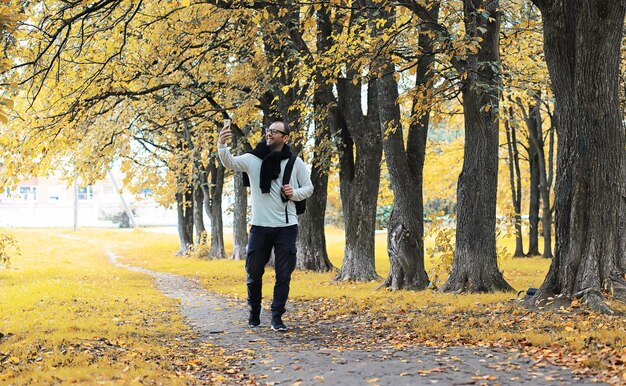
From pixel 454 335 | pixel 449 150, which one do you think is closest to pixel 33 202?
pixel 449 150

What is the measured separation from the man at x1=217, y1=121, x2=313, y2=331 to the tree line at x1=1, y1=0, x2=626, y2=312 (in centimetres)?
216

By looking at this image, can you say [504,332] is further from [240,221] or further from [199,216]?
[199,216]

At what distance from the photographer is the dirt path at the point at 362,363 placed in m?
5.45

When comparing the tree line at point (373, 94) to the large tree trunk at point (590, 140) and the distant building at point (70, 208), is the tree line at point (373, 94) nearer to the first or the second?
the large tree trunk at point (590, 140)

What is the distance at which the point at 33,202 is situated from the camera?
84438 millimetres

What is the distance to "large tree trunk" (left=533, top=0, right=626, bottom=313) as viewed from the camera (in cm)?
816

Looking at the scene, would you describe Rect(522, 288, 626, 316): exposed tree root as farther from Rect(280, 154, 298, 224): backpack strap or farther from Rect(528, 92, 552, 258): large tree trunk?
Rect(528, 92, 552, 258): large tree trunk

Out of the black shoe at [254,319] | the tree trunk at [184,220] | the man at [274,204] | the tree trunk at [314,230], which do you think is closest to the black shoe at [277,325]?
the man at [274,204]

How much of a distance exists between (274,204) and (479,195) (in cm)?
458

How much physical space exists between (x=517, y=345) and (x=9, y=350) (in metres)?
4.79

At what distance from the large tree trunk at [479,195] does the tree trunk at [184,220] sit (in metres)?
24.4

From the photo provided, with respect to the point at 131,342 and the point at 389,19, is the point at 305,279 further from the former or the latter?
the point at 131,342

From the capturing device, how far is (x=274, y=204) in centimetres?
831

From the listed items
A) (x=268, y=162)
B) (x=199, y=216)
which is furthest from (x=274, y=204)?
(x=199, y=216)
